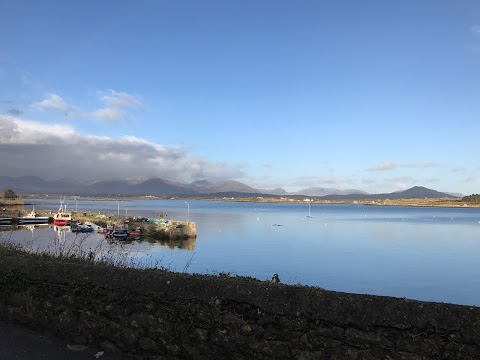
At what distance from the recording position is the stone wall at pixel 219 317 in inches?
151

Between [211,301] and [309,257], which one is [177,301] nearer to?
[211,301]

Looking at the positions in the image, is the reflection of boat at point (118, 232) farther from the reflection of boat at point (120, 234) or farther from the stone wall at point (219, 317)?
the stone wall at point (219, 317)

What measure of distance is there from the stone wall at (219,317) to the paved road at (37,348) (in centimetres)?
14

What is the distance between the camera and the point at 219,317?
4.62 meters

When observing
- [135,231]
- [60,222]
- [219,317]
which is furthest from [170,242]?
[219,317]

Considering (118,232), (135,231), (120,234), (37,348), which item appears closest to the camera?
(37,348)

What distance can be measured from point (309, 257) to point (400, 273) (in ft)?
36.3

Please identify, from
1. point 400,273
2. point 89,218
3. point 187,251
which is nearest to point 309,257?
point 400,273

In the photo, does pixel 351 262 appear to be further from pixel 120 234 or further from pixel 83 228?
pixel 83 228

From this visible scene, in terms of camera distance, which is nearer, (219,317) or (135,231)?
(219,317)

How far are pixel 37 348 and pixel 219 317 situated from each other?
8.75ft

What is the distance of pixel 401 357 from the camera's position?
12.7ft

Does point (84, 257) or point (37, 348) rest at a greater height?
point (84, 257)

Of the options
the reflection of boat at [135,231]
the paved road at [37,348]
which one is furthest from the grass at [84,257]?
the reflection of boat at [135,231]
